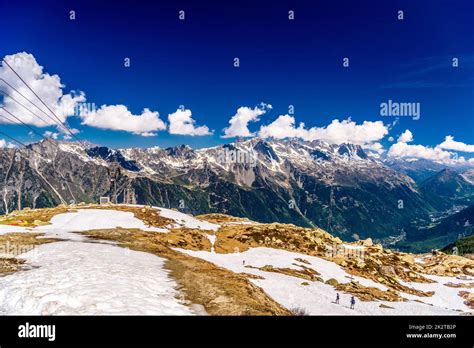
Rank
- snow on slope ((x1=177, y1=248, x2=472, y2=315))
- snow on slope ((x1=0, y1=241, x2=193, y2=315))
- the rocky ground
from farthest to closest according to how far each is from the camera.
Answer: snow on slope ((x1=177, y1=248, x2=472, y2=315)), the rocky ground, snow on slope ((x1=0, y1=241, x2=193, y2=315))

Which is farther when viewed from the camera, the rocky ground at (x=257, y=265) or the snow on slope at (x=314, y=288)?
the snow on slope at (x=314, y=288)

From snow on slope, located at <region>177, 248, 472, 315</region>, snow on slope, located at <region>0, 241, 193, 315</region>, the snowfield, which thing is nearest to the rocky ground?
snow on slope, located at <region>177, 248, 472, 315</region>

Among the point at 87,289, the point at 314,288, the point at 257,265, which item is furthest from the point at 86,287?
the point at 257,265

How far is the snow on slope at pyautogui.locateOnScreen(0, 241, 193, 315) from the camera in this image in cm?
2219

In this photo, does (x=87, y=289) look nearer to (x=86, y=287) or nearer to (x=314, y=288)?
(x=86, y=287)

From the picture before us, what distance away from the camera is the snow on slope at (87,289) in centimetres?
2219

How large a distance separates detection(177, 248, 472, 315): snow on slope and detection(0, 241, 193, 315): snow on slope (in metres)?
20.1

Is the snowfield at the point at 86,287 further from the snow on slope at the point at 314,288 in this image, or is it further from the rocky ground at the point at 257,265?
the snow on slope at the point at 314,288

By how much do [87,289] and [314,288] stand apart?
47.7 meters

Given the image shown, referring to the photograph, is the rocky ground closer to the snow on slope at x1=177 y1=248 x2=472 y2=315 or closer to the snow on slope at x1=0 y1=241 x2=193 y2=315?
the snow on slope at x1=177 y1=248 x2=472 y2=315

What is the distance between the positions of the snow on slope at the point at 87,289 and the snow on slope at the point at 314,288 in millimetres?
20084

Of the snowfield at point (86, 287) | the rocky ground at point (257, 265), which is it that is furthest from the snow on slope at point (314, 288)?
the snowfield at point (86, 287)
